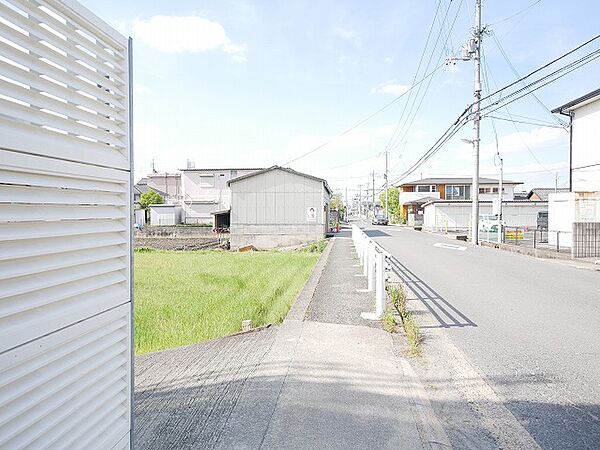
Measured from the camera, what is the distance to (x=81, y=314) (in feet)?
5.92

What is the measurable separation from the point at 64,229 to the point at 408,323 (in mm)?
4825

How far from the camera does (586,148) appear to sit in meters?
18.3

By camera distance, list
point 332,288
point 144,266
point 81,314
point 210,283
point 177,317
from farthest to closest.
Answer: point 144,266, point 210,283, point 332,288, point 177,317, point 81,314

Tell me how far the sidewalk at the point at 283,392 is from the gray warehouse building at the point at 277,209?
21.7 metres

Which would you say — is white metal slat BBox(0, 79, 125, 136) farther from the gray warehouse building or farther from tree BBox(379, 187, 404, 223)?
tree BBox(379, 187, 404, 223)

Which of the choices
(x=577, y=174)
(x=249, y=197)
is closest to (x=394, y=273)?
(x=577, y=174)

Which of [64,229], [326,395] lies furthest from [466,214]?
[64,229]

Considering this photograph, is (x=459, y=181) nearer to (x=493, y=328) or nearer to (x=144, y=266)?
(x=144, y=266)

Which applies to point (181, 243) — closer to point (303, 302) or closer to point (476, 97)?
point (476, 97)

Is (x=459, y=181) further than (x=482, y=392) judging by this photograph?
Yes

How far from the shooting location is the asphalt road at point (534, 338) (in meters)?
3.34

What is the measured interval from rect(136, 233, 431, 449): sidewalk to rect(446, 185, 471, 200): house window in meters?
54.2

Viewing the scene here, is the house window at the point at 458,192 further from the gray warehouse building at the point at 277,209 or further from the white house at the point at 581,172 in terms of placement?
the white house at the point at 581,172

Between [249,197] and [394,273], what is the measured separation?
18.1m
